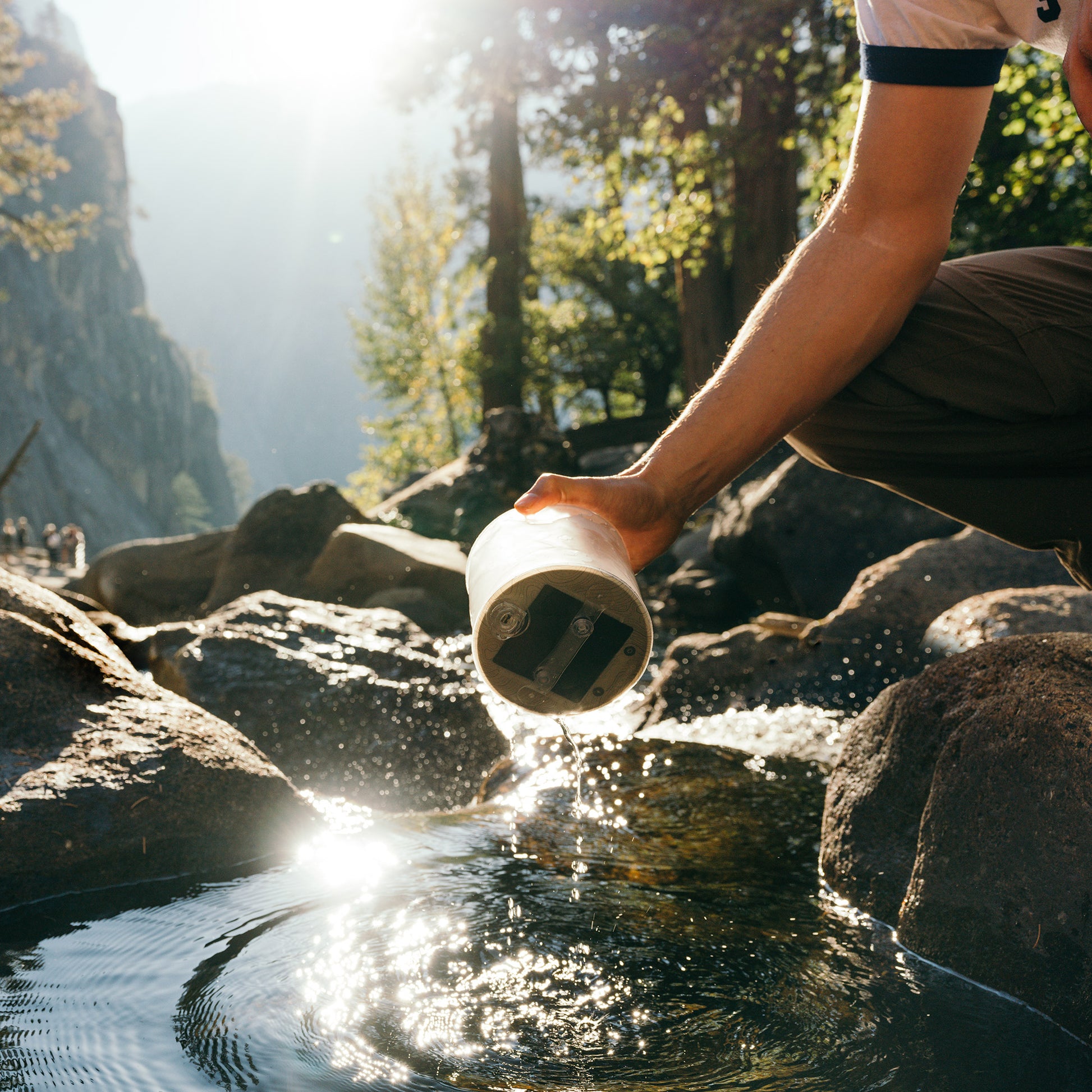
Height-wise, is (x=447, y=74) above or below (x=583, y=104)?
above

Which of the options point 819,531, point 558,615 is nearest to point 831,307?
point 558,615

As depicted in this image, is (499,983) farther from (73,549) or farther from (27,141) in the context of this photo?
(73,549)

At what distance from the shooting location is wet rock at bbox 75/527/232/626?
456 inches

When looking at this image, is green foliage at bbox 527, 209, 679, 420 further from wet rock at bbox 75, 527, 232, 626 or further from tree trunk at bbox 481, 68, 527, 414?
wet rock at bbox 75, 527, 232, 626

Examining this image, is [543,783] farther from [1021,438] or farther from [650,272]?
[650,272]

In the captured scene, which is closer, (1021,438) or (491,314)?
(1021,438)

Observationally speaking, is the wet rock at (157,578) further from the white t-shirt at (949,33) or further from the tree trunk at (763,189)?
the white t-shirt at (949,33)

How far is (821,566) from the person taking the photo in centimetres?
796

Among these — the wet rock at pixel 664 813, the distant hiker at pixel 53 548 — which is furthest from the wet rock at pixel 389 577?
the distant hiker at pixel 53 548

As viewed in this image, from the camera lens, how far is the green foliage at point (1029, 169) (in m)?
8.27

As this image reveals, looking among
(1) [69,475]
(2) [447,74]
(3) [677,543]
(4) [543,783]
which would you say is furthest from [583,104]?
(1) [69,475]

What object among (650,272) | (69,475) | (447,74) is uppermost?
(447,74)

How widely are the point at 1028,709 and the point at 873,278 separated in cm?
107

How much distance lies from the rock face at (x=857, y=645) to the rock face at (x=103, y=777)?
9.51 ft
